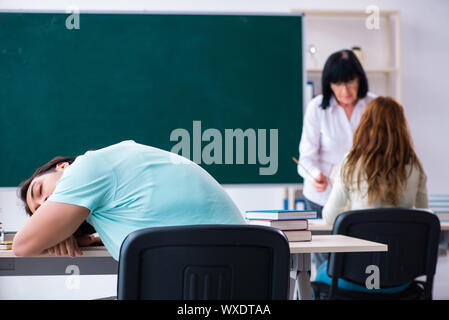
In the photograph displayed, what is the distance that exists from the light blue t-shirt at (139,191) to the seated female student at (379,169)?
3.37 feet

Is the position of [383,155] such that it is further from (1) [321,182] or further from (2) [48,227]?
(2) [48,227]

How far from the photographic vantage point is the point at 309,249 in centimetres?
141

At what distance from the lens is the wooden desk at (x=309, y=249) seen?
141cm

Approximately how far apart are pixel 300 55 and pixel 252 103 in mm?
389

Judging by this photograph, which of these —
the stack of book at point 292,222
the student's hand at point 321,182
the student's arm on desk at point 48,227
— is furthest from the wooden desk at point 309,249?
the student's hand at point 321,182

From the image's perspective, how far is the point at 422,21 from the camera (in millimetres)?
4562

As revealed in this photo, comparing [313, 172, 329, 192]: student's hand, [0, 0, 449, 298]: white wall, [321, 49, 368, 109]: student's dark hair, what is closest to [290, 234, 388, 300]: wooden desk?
[313, 172, 329, 192]: student's hand

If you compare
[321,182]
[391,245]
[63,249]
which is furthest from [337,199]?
[63,249]

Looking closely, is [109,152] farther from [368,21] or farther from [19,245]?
[368,21]

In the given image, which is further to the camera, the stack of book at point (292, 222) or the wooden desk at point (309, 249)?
the stack of book at point (292, 222)

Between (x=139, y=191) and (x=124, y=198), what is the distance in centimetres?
4

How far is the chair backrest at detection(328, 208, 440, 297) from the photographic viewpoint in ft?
6.35

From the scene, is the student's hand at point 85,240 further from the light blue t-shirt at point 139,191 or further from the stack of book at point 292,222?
the stack of book at point 292,222

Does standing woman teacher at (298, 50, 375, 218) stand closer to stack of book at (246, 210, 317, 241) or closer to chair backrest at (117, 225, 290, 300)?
stack of book at (246, 210, 317, 241)
